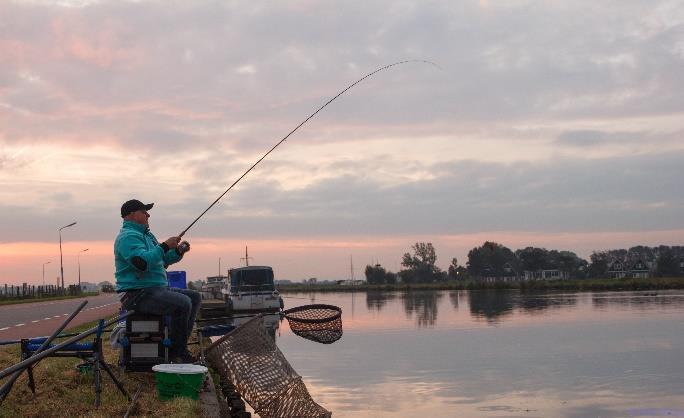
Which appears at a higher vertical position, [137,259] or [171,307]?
[137,259]

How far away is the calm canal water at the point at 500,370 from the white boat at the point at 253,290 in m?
3.97

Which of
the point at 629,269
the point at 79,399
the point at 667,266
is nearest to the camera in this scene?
the point at 79,399

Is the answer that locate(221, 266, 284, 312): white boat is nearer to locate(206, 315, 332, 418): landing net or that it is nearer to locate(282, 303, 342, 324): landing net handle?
locate(282, 303, 342, 324): landing net handle

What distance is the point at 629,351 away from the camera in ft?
79.3

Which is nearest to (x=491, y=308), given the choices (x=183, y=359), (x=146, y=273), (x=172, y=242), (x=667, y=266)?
(x=183, y=359)

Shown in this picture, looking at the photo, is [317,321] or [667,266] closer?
[317,321]

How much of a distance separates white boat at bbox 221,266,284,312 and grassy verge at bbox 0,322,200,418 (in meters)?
27.8

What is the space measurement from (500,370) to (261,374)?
11716 millimetres

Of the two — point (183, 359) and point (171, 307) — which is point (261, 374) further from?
point (171, 307)

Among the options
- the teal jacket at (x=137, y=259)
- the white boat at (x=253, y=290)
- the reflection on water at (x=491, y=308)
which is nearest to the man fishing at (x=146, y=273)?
the teal jacket at (x=137, y=259)

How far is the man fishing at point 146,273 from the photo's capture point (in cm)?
872

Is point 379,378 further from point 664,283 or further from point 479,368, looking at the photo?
point 664,283

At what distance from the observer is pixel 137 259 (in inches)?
338

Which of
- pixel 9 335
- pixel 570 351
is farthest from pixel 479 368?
pixel 9 335
